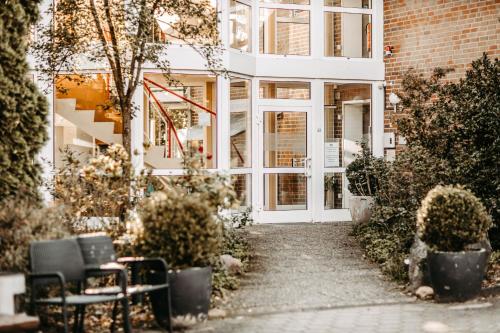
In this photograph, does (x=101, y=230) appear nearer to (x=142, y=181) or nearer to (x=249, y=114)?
(x=142, y=181)

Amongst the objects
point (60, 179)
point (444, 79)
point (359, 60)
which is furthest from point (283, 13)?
point (60, 179)

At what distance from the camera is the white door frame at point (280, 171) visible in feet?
46.1

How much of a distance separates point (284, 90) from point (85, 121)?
147 inches

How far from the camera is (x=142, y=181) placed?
8.84m

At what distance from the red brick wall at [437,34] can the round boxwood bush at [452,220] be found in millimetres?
5236

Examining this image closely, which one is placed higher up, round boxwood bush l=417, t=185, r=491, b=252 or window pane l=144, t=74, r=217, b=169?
window pane l=144, t=74, r=217, b=169

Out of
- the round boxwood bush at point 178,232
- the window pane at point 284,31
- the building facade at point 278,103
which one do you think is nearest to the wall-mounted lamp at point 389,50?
the building facade at point 278,103

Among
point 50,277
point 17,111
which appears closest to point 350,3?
point 17,111

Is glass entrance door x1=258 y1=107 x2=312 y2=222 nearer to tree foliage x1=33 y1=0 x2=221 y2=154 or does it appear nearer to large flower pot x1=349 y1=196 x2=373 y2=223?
large flower pot x1=349 y1=196 x2=373 y2=223

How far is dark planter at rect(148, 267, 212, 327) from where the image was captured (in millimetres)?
7105

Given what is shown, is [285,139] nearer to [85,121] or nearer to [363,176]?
[363,176]

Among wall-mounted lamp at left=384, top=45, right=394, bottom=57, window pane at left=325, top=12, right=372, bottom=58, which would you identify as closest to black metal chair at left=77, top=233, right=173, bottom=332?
window pane at left=325, top=12, right=372, bottom=58

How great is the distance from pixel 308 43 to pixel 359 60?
1.01 metres

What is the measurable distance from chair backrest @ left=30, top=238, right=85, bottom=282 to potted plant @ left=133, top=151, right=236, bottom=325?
2.31 ft
